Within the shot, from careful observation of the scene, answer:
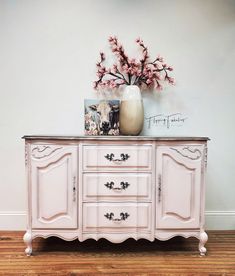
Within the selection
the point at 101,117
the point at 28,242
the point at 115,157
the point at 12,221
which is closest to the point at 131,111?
the point at 101,117

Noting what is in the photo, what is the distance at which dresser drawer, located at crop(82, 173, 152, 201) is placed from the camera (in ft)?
5.57

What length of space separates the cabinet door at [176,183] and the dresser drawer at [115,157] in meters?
0.13

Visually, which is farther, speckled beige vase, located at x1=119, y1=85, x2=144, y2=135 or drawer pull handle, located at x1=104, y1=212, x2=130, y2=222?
speckled beige vase, located at x1=119, y1=85, x2=144, y2=135

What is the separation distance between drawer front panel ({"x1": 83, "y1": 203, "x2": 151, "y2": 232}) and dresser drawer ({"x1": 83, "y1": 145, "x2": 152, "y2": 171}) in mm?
254

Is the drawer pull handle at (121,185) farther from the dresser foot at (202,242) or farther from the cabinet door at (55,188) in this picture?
the dresser foot at (202,242)

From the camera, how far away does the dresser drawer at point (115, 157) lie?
1.69 metres

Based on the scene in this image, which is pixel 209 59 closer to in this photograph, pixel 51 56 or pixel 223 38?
pixel 223 38

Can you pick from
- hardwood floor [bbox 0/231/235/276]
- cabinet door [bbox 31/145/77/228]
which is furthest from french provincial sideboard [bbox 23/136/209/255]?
hardwood floor [bbox 0/231/235/276]

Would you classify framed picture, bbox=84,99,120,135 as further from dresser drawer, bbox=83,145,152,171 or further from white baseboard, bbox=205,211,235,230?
white baseboard, bbox=205,211,235,230

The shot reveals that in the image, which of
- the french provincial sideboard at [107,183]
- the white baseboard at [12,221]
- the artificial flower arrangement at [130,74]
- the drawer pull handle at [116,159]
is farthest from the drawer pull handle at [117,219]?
the artificial flower arrangement at [130,74]

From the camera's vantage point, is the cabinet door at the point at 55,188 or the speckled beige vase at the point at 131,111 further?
the speckled beige vase at the point at 131,111

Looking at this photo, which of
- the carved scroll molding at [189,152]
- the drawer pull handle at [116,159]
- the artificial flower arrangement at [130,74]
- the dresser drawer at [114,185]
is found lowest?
the dresser drawer at [114,185]

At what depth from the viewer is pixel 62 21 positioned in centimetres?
212

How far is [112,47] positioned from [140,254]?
1623mm
